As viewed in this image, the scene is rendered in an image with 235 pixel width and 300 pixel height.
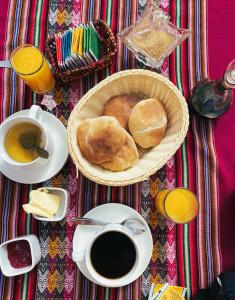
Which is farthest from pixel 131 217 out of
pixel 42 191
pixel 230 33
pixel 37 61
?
pixel 230 33

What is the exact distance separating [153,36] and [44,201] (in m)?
0.47

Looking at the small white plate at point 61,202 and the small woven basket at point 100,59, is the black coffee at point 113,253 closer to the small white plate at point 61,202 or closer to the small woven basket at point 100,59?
the small white plate at point 61,202

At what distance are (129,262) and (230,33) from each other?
632mm

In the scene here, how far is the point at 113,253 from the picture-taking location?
2.95 feet

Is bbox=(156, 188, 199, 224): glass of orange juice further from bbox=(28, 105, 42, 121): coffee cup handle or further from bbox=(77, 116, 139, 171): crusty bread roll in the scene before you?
bbox=(28, 105, 42, 121): coffee cup handle

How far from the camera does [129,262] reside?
89cm

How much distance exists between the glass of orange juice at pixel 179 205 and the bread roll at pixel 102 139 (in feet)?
0.57

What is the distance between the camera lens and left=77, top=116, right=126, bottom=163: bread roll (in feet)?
2.84

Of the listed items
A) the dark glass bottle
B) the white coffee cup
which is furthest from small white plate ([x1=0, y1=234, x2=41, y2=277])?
the dark glass bottle

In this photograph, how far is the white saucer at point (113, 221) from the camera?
0.93 m

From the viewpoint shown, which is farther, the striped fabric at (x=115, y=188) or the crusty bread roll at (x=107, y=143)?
the striped fabric at (x=115, y=188)

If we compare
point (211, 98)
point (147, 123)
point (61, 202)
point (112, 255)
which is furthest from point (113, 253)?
point (211, 98)

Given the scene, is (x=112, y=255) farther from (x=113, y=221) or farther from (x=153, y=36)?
(x=153, y=36)

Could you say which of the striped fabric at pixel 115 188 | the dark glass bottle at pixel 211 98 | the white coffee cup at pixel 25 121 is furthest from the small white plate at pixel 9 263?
the dark glass bottle at pixel 211 98
